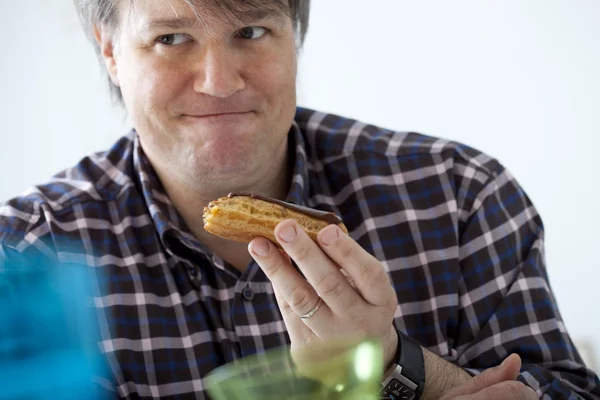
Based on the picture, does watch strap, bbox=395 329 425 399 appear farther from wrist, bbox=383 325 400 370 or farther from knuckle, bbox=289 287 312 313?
knuckle, bbox=289 287 312 313

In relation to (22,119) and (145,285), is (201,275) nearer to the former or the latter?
(145,285)

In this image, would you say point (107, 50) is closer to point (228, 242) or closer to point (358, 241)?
point (228, 242)

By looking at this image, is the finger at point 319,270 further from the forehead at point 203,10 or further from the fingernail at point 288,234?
the forehead at point 203,10

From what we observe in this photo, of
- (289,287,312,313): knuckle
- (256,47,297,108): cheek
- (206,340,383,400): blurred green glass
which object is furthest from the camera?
(256,47,297,108): cheek

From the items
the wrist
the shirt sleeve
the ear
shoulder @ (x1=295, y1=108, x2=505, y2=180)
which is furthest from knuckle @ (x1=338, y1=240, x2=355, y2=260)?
the ear

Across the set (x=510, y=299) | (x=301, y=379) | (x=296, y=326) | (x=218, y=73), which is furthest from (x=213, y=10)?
(x=301, y=379)

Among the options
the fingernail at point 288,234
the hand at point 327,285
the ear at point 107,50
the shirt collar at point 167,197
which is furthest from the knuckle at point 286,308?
the ear at point 107,50
